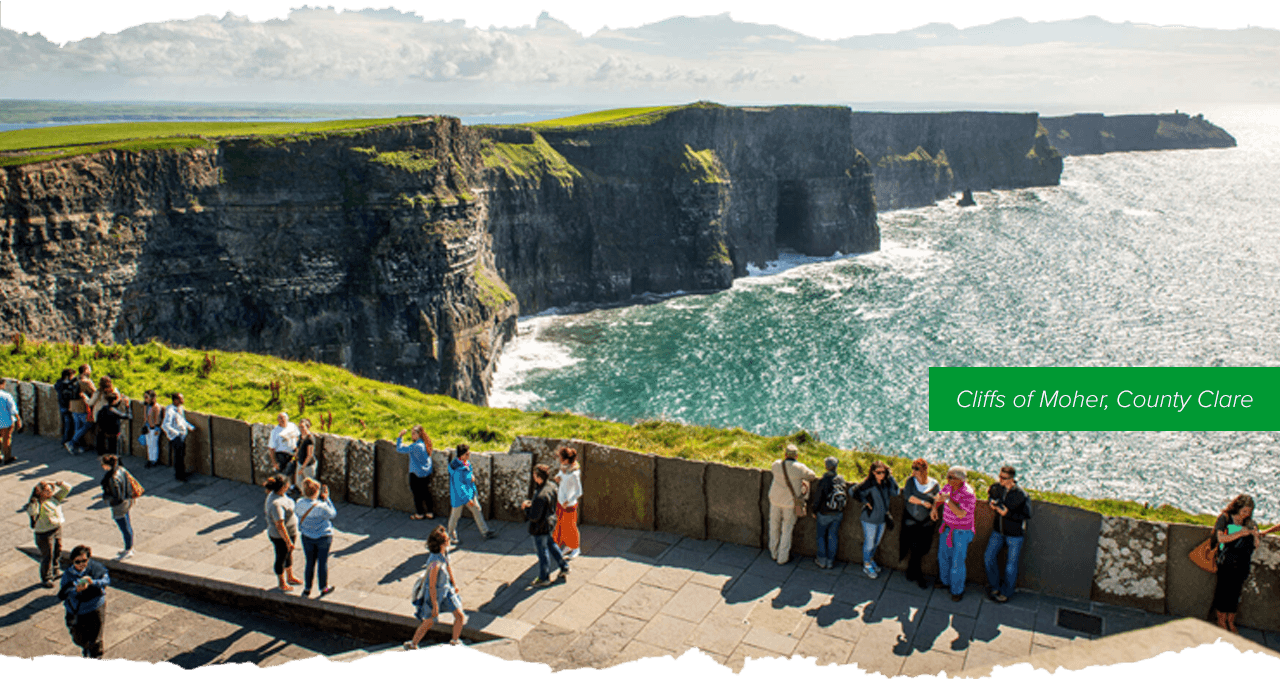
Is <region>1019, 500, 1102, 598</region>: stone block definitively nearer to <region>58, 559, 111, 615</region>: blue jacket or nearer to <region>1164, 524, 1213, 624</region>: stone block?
<region>1164, 524, 1213, 624</region>: stone block

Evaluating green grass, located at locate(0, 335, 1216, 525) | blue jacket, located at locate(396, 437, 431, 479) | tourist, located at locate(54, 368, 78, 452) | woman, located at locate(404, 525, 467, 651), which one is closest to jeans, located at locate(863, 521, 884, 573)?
green grass, located at locate(0, 335, 1216, 525)

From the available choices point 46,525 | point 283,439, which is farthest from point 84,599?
point 283,439

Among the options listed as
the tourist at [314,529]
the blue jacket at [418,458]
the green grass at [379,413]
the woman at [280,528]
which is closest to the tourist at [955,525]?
the green grass at [379,413]

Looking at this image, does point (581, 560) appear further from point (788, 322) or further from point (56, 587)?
point (788, 322)

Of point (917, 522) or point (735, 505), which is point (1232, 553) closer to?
point (917, 522)

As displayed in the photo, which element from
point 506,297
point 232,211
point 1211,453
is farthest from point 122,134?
point 1211,453

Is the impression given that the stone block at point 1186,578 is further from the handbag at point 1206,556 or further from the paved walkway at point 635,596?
the paved walkway at point 635,596

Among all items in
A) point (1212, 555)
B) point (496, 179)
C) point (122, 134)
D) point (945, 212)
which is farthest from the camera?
point (945, 212)
